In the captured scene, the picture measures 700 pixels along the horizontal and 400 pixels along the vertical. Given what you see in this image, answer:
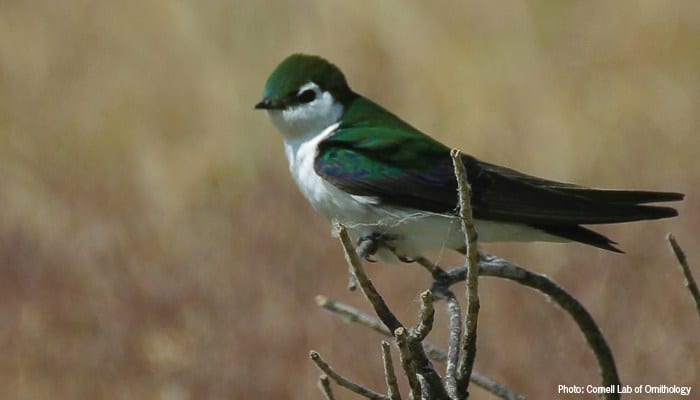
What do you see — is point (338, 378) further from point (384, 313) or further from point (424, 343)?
point (424, 343)

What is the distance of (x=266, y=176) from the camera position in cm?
692

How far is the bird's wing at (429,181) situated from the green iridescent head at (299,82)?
160mm

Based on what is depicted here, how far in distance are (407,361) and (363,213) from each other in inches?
62.1

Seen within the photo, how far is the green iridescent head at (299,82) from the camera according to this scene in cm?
400

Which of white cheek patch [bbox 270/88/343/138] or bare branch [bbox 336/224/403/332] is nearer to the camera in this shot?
bare branch [bbox 336/224/403/332]

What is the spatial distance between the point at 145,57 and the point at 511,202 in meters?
5.20

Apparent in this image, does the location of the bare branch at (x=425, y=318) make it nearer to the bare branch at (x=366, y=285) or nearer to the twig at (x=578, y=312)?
the bare branch at (x=366, y=285)

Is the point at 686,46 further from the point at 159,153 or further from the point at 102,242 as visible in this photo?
the point at 102,242

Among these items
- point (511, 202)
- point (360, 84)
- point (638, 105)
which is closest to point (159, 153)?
point (360, 84)

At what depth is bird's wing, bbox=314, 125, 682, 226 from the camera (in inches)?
135

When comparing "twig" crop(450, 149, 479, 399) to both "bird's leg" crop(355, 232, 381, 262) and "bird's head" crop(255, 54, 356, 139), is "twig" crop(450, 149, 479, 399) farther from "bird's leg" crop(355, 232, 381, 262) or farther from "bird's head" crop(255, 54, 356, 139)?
"bird's head" crop(255, 54, 356, 139)

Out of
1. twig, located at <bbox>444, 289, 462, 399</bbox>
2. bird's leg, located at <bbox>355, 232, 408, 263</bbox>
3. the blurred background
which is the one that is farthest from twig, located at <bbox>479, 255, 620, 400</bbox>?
the blurred background

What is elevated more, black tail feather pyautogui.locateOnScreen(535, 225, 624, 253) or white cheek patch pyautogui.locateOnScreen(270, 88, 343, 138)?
white cheek patch pyautogui.locateOnScreen(270, 88, 343, 138)

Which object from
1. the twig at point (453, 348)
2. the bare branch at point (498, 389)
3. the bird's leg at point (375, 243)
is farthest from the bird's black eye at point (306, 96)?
the bare branch at point (498, 389)
